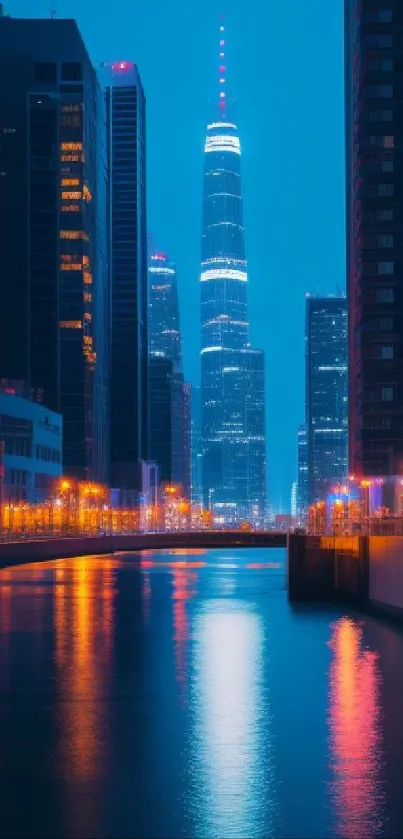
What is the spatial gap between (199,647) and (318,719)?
18.6 m

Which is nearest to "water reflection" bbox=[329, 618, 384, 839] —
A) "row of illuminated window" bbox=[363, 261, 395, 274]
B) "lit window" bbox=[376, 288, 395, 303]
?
"lit window" bbox=[376, 288, 395, 303]

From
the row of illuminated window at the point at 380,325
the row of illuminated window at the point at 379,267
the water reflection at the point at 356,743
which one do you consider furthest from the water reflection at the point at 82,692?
the row of illuminated window at the point at 379,267

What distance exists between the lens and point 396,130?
155 m

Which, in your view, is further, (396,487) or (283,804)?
(396,487)

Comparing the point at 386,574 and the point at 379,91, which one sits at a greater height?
the point at 379,91

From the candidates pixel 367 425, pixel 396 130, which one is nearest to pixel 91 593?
pixel 367 425

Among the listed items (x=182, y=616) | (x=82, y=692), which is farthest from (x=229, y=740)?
(x=182, y=616)

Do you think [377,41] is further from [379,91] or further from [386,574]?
[386,574]

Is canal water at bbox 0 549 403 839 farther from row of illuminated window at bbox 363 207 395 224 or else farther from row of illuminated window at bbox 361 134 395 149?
row of illuminated window at bbox 361 134 395 149

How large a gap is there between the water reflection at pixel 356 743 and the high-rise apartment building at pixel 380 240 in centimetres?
10120

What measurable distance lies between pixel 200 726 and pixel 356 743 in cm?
424

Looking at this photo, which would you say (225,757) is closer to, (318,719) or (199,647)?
(318,719)

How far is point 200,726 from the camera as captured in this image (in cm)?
3306

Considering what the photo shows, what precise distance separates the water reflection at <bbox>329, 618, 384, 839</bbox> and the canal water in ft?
0.20
